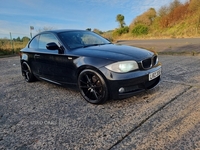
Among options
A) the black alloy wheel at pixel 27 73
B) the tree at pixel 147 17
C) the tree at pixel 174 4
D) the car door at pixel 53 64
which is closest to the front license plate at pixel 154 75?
the car door at pixel 53 64

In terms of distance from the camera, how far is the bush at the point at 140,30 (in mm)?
33594

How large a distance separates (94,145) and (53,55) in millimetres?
2245

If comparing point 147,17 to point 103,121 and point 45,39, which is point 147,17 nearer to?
point 45,39

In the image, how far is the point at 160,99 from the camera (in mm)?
3094

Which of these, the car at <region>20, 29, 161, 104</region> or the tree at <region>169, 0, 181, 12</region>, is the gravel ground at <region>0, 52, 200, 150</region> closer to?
the car at <region>20, 29, 161, 104</region>

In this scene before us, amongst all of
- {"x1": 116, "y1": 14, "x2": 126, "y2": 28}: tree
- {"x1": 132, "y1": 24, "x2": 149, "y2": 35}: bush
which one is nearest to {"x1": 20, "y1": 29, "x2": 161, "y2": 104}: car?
{"x1": 132, "y1": 24, "x2": 149, "y2": 35}: bush

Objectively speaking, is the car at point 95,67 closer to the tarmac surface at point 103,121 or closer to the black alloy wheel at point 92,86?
the black alloy wheel at point 92,86

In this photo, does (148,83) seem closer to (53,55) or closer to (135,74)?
(135,74)

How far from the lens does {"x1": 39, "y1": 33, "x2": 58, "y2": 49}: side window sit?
12.3 ft

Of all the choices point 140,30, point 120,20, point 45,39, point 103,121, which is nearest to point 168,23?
point 140,30

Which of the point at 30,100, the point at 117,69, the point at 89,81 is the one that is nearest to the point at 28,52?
the point at 30,100

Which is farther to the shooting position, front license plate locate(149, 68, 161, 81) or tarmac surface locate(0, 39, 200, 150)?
front license plate locate(149, 68, 161, 81)

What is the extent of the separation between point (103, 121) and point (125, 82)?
0.70 meters

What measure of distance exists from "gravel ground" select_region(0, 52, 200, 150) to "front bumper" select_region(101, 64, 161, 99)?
0.26m
